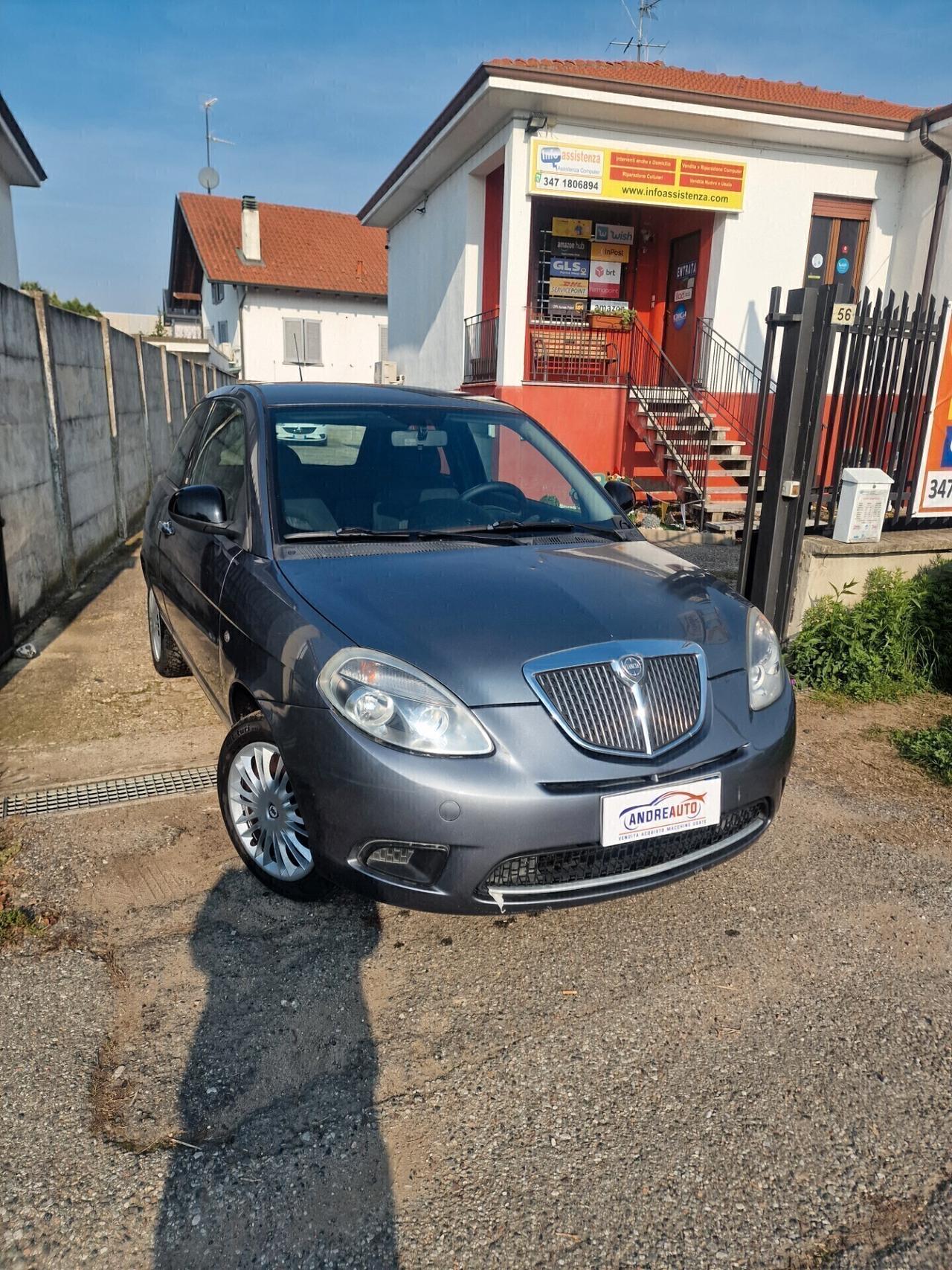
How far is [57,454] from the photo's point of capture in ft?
21.1

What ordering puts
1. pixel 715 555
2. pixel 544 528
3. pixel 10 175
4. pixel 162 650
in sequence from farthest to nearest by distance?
pixel 10 175 → pixel 715 555 → pixel 162 650 → pixel 544 528

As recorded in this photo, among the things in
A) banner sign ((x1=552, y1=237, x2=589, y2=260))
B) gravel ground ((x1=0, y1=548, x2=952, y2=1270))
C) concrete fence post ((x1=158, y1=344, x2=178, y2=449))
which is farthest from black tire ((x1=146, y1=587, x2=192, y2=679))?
banner sign ((x1=552, y1=237, x2=589, y2=260))

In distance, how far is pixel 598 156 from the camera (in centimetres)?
1129

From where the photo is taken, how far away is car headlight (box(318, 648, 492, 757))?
2.31 metres

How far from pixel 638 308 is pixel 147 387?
7693mm

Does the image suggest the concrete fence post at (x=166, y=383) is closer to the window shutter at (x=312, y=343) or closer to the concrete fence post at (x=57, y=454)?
the concrete fence post at (x=57, y=454)

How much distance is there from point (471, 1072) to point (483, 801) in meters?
0.70

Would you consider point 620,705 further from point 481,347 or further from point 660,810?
point 481,347

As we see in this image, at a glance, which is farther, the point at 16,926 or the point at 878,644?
the point at 878,644

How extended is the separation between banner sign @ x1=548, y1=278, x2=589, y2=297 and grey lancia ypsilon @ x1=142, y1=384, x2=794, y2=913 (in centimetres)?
1060

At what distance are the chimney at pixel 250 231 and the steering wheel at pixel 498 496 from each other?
96.1 feet

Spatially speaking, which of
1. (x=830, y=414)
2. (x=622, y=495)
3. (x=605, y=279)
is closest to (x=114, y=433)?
(x=622, y=495)

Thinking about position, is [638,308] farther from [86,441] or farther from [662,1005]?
A: [662,1005]

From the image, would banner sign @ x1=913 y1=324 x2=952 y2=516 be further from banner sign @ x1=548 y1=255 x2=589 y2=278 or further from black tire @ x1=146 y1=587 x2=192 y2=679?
banner sign @ x1=548 y1=255 x2=589 y2=278
